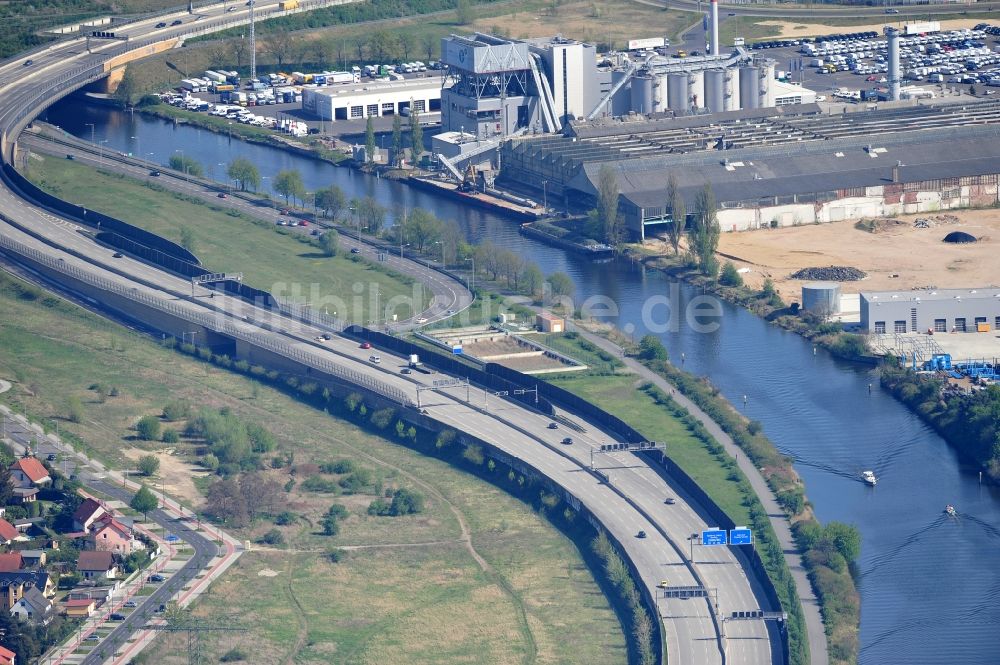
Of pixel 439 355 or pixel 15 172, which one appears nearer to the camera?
pixel 439 355

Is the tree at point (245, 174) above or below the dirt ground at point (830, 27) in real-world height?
below

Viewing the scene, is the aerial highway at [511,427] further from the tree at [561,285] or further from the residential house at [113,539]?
the residential house at [113,539]

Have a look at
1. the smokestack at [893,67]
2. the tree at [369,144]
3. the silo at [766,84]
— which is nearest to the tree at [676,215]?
the tree at [369,144]

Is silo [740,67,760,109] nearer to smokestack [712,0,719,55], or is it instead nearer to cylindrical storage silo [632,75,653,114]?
smokestack [712,0,719,55]

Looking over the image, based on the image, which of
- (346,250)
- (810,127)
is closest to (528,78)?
(810,127)

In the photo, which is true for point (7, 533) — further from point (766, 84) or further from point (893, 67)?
point (893, 67)

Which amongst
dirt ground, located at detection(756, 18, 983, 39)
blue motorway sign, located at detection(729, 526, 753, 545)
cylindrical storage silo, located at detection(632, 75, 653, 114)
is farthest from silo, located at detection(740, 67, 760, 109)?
blue motorway sign, located at detection(729, 526, 753, 545)

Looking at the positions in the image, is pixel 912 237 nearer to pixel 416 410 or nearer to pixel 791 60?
pixel 416 410
